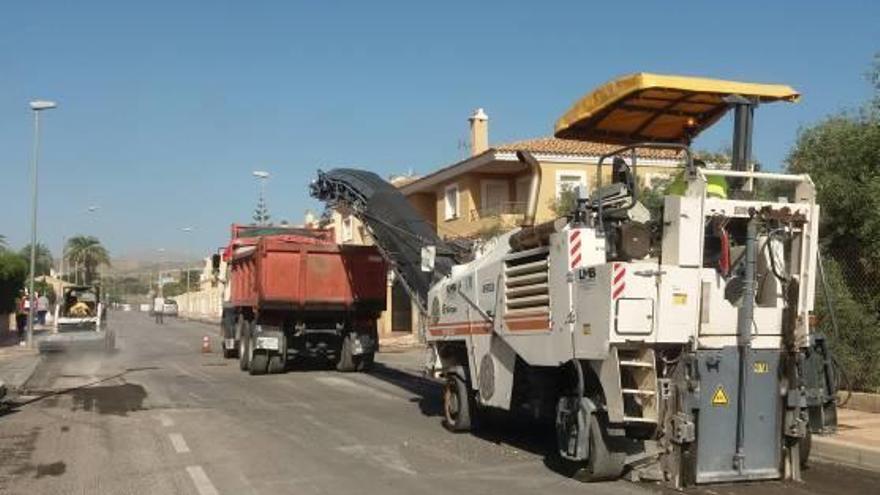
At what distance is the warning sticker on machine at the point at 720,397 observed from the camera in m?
8.46

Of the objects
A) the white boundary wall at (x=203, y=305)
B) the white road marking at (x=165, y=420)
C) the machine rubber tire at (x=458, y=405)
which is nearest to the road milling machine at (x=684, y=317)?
the machine rubber tire at (x=458, y=405)

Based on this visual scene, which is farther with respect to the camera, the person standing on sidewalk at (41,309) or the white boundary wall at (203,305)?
the white boundary wall at (203,305)

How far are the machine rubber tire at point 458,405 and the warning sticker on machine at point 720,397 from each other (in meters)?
4.28

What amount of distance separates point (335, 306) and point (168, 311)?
81420 millimetres

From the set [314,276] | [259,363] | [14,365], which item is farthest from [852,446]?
[14,365]

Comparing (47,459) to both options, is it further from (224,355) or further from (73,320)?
(73,320)

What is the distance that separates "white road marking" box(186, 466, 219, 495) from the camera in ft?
27.8

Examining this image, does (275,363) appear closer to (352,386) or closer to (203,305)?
(352,386)

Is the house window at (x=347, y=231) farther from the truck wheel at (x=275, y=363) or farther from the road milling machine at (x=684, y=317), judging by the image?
the road milling machine at (x=684, y=317)

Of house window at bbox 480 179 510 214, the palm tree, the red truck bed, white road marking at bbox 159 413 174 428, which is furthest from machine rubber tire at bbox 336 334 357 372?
the palm tree

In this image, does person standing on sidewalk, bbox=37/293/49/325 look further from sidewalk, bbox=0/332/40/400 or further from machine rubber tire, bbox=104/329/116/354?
machine rubber tire, bbox=104/329/116/354

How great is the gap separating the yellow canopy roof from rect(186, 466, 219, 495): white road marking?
5.15 m

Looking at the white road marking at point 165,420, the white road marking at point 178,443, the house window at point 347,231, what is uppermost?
the house window at point 347,231

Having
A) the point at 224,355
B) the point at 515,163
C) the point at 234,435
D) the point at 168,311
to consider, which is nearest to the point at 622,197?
the point at 234,435
